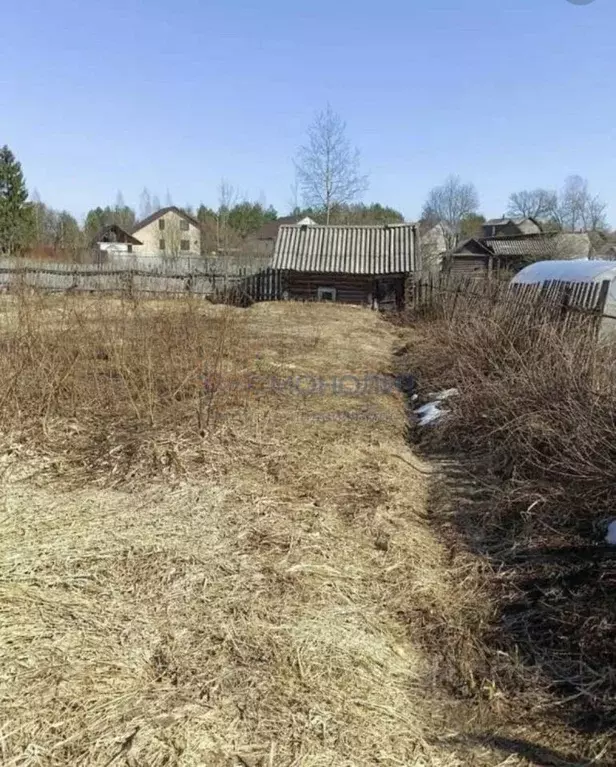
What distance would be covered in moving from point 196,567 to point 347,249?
1825cm

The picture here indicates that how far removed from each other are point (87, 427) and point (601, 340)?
6.05m

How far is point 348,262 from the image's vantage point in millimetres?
19609

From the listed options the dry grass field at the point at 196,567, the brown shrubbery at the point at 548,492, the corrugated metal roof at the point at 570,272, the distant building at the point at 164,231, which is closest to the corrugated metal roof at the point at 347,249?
Answer: the corrugated metal roof at the point at 570,272

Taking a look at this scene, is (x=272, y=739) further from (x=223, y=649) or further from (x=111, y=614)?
(x=111, y=614)

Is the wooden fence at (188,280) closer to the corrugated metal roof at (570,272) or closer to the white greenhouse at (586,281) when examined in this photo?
the corrugated metal roof at (570,272)

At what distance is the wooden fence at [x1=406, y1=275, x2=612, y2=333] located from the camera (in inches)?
265

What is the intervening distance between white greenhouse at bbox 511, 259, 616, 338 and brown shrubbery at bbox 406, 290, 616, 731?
786 mm

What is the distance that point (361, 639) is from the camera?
2719 millimetres

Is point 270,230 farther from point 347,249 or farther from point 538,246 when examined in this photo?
point 347,249

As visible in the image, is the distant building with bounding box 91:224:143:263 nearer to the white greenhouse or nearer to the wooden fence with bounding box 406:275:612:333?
the wooden fence with bounding box 406:275:612:333

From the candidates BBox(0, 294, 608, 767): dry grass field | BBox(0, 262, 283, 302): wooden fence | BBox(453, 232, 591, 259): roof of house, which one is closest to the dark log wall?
BBox(0, 262, 283, 302): wooden fence

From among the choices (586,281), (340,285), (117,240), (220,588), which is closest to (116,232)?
(117,240)

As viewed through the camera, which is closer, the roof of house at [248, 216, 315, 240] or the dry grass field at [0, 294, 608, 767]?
the dry grass field at [0, 294, 608, 767]

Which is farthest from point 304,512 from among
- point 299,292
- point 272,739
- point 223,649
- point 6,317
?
point 299,292
